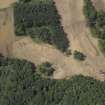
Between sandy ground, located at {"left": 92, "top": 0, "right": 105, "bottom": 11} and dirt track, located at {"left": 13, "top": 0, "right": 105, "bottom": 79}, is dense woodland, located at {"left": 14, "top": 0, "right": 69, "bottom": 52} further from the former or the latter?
sandy ground, located at {"left": 92, "top": 0, "right": 105, "bottom": 11}

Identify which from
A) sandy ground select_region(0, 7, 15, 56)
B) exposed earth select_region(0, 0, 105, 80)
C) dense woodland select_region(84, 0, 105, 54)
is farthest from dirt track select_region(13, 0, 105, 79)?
sandy ground select_region(0, 7, 15, 56)

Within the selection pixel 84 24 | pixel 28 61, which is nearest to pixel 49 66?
pixel 28 61

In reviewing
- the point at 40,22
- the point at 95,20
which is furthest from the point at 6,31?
the point at 95,20

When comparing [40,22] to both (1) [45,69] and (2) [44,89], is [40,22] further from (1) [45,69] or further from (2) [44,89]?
(2) [44,89]

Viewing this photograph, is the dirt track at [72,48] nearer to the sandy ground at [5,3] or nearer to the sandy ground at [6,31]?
the sandy ground at [6,31]

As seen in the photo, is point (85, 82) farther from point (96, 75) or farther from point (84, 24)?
point (84, 24)

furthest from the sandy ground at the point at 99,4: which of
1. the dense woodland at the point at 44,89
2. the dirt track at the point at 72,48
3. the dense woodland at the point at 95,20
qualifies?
the dense woodland at the point at 44,89
